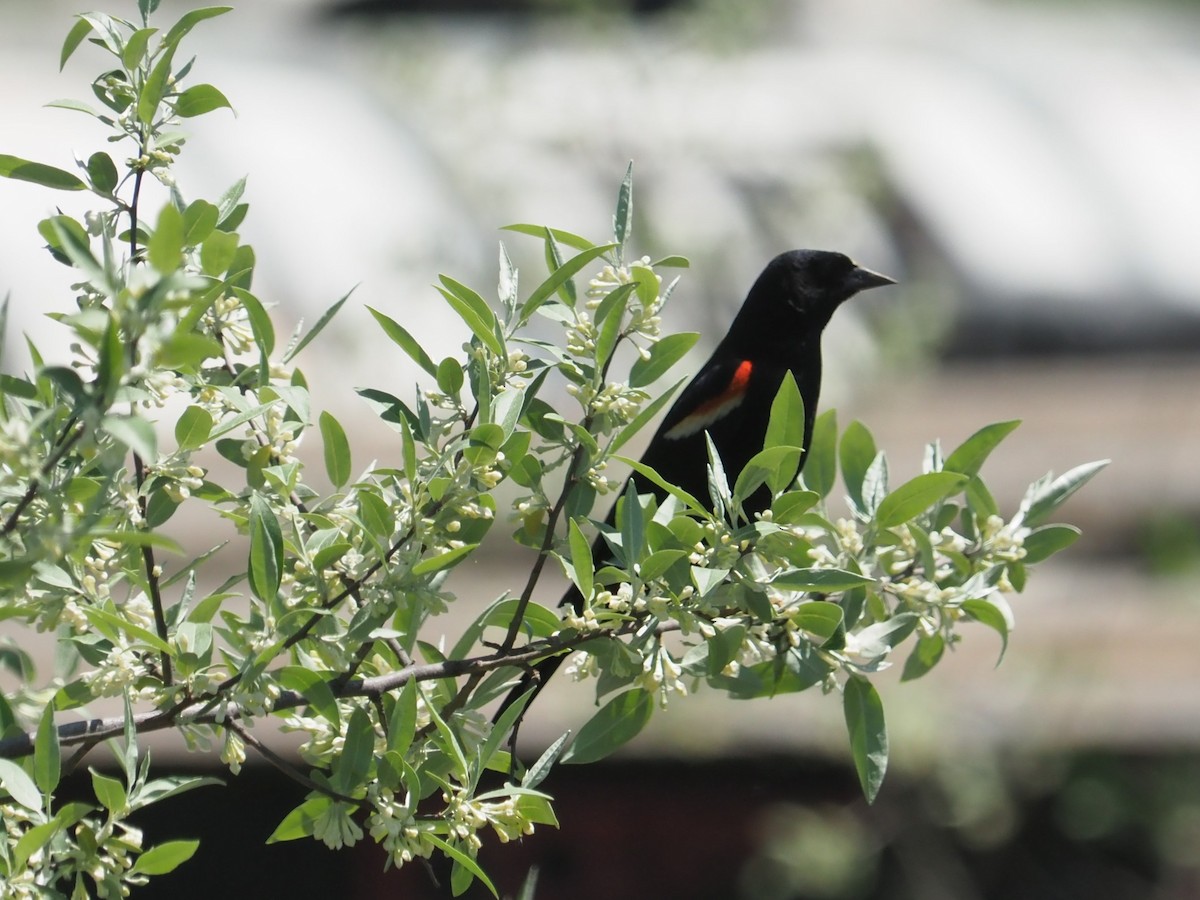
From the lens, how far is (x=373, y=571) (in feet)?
4.49

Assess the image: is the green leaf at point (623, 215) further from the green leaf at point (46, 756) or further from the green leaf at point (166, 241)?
the green leaf at point (46, 756)

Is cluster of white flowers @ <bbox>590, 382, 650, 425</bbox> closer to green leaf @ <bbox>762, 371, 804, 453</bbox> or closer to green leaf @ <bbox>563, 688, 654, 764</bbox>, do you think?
green leaf @ <bbox>762, 371, 804, 453</bbox>

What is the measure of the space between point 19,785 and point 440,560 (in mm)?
409

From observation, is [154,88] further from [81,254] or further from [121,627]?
[121,627]

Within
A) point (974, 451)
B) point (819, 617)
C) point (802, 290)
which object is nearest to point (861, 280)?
point (802, 290)

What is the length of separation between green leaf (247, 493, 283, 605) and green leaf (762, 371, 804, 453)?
52cm

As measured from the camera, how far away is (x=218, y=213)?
140 centimetres

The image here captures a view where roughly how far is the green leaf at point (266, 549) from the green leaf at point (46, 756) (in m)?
0.22

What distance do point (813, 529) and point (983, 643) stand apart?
175 inches

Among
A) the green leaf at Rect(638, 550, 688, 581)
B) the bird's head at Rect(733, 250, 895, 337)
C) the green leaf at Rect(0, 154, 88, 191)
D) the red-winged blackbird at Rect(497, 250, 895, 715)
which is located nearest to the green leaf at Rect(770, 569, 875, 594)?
the green leaf at Rect(638, 550, 688, 581)

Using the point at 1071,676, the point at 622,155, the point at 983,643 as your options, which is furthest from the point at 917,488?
the point at 622,155

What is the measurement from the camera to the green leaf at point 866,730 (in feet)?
4.93

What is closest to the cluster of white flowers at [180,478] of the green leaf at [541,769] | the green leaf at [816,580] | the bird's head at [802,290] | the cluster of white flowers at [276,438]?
the cluster of white flowers at [276,438]

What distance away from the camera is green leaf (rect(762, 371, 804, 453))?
148cm
